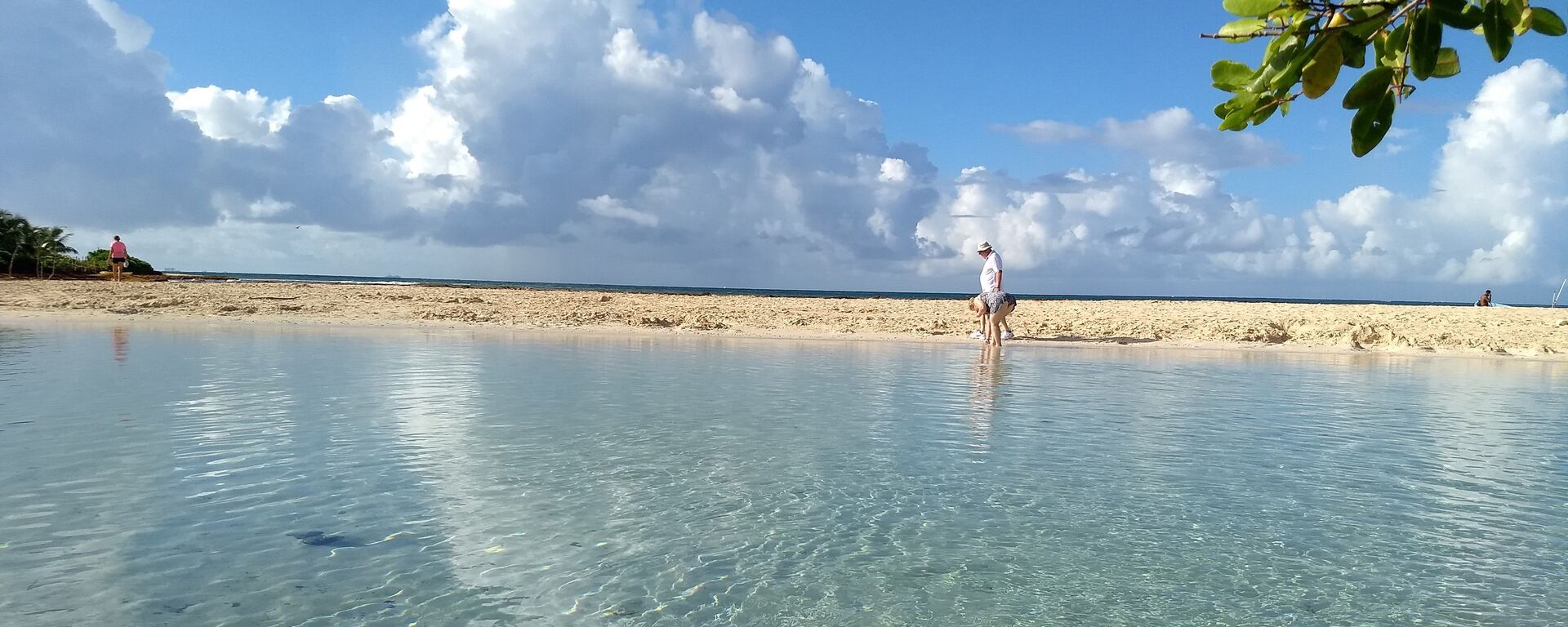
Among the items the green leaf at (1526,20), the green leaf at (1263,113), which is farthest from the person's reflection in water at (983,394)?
the green leaf at (1526,20)

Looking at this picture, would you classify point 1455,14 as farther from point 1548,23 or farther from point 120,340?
point 120,340

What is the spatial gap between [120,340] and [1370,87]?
1994 cm

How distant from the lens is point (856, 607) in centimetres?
407

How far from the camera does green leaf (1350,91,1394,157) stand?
205 centimetres

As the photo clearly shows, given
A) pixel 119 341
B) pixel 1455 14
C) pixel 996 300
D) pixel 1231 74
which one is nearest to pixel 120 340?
pixel 119 341

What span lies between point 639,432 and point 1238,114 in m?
6.56

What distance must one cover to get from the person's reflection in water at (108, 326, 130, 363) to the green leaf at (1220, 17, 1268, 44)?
49.4ft

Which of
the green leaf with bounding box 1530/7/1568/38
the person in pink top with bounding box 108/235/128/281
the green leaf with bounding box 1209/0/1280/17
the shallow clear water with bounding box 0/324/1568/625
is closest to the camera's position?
the green leaf with bounding box 1209/0/1280/17

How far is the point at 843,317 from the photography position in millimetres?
26953

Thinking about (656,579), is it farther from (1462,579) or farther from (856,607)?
(1462,579)

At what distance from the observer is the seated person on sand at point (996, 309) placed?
20.1 metres

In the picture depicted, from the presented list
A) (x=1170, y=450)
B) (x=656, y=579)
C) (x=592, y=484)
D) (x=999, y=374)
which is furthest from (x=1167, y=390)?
(x=656, y=579)

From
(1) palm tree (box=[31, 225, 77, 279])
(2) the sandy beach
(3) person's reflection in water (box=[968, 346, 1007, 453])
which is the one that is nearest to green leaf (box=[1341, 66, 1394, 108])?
(3) person's reflection in water (box=[968, 346, 1007, 453])

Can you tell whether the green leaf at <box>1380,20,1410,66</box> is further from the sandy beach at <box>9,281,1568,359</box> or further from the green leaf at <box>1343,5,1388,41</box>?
the sandy beach at <box>9,281,1568,359</box>
